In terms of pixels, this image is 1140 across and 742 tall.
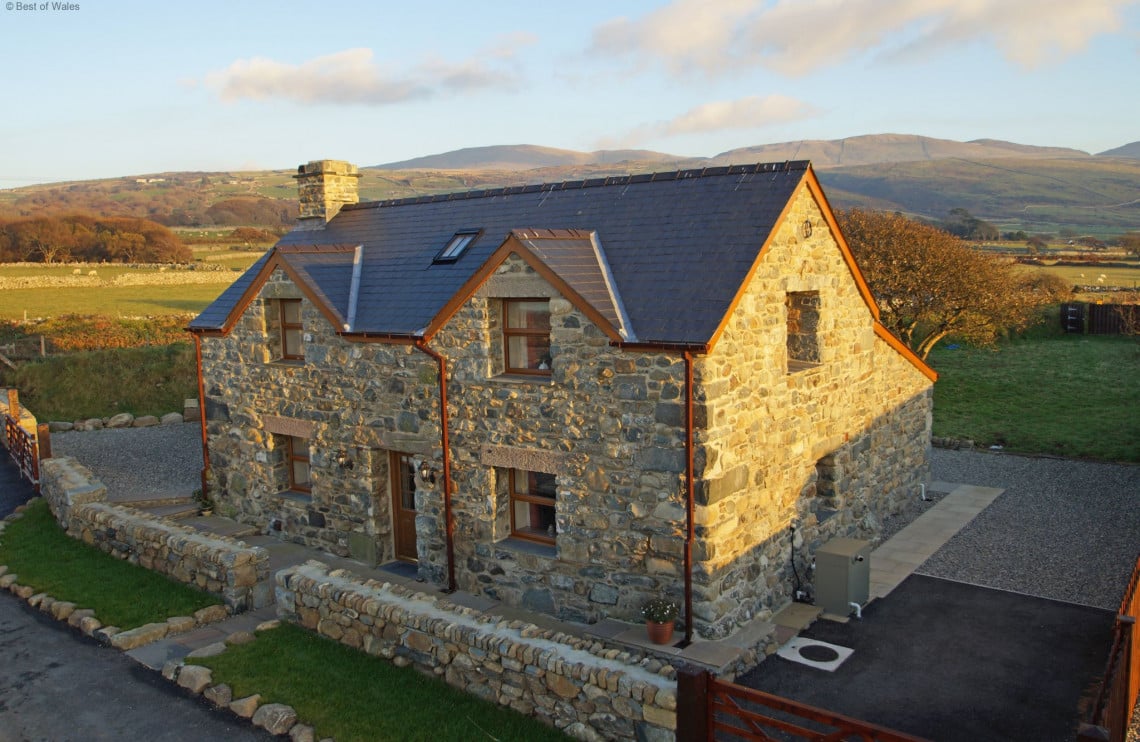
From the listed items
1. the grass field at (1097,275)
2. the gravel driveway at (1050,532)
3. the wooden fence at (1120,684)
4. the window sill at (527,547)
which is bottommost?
the gravel driveway at (1050,532)

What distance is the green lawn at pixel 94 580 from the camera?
39.1 feet

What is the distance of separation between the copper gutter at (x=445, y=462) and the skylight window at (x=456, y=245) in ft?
7.19

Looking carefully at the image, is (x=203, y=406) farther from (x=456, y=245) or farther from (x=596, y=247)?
(x=596, y=247)

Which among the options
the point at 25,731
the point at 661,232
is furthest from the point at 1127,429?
the point at 25,731

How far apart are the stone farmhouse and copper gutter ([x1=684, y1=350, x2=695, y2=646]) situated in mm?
38

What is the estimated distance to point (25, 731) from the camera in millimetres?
9055

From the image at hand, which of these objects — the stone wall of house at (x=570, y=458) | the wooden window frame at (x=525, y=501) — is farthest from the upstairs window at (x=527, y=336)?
the wooden window frame at (x=525, y=501)

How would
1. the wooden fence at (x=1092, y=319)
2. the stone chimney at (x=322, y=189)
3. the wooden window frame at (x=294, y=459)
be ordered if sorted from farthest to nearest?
the wooden fence at (x=1092, y=319), the stone chimney at (x=322, y=189), the wooden window frame at (x=294, y=459)

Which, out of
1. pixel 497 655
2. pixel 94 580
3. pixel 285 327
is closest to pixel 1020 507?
pixel 497 655

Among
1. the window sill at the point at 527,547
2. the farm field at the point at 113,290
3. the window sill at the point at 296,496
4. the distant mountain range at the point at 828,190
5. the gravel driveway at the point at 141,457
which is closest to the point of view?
the window sill at the point at 527,547

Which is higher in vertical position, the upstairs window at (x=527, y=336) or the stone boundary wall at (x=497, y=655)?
the upstairs window at (x=527, y=336)

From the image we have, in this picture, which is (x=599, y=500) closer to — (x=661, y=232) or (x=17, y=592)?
(x=661, y=232)

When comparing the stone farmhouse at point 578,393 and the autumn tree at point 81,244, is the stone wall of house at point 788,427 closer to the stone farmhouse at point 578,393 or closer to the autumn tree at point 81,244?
the stone farmhouse at point 578,393

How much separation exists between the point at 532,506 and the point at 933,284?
68.1 feet
